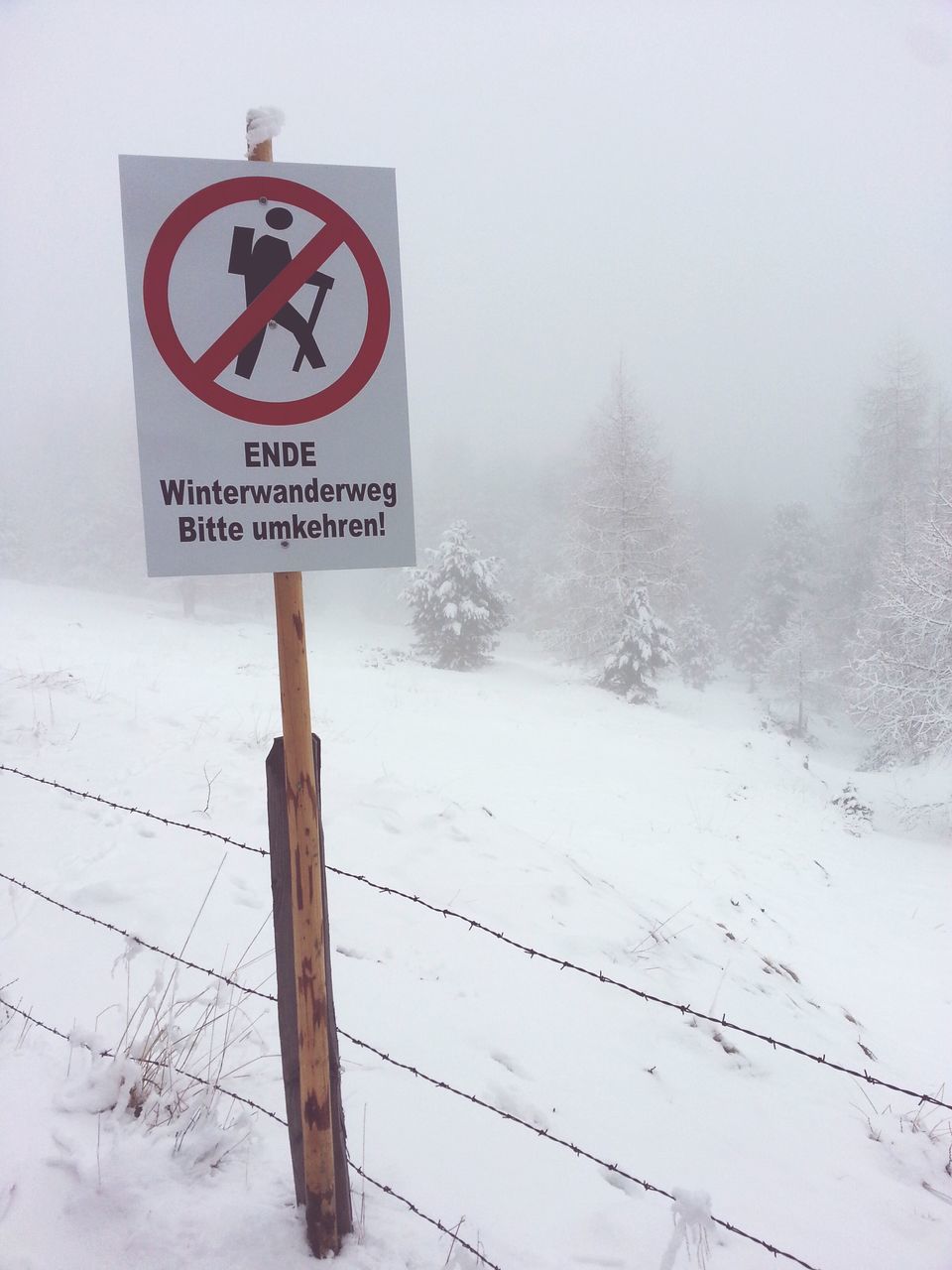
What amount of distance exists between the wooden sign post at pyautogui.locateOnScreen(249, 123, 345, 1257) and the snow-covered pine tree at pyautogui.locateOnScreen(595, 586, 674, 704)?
1774cm

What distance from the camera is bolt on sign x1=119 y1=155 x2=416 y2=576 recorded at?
1.58m

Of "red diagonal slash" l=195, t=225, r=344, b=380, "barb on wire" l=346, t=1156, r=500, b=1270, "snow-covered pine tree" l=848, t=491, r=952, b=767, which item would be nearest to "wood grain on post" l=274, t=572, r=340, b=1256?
"barb on wire" l=346, t=1156, r=500, b=1270

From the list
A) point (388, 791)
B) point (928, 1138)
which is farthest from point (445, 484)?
point (928, 1138)

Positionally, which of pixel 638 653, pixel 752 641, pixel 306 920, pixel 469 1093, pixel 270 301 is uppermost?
pixel 270 301

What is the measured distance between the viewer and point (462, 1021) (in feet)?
11.3

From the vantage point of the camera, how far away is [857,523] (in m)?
28.2

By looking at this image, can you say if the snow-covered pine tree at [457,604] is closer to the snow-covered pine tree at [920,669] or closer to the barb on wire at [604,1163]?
the snow-covered pine tree at [920,669]

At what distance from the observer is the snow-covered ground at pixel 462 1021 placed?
2090 millimetres

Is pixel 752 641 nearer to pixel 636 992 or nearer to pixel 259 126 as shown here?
pixel 636 992

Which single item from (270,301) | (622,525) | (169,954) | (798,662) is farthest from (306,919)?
(798,662)

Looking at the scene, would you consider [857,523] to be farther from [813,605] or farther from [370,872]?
[370,872]

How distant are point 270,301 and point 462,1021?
3409mm

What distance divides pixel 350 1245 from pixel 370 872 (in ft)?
10.2

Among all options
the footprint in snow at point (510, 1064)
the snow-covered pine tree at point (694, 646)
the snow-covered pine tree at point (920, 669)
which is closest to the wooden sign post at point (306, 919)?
the footprint in snow at point (510, 1064)
